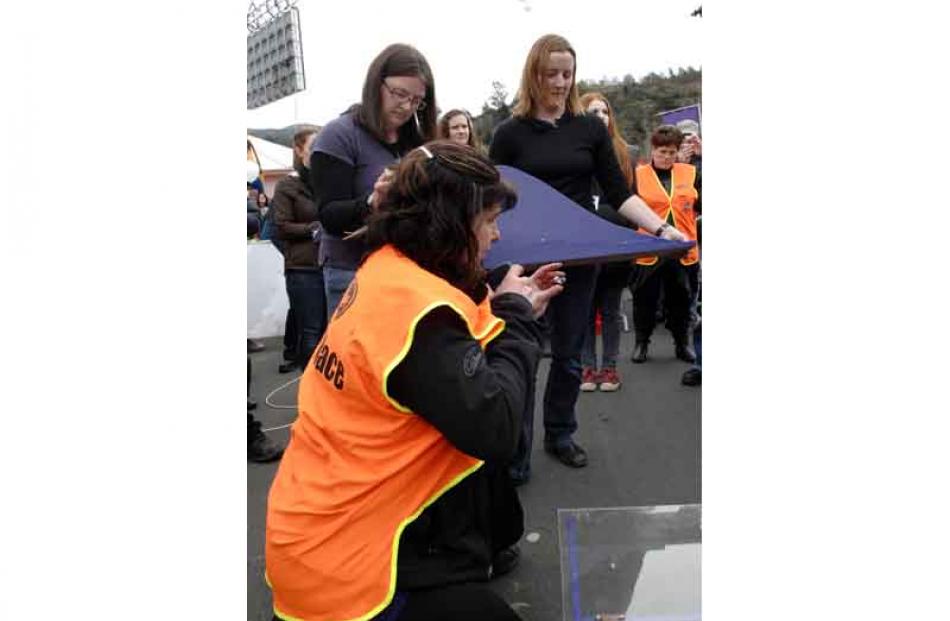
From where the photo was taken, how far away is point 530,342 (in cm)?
132

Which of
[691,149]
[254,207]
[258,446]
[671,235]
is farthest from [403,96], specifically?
[691,149]

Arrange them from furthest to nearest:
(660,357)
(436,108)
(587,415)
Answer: (660,357) < (587,415) < (436,108)

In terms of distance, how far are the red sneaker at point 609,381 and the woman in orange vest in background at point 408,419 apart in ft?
7.56

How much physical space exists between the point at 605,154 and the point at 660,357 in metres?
2.07

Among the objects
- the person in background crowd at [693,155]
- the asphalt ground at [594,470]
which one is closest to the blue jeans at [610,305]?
the asphalt ground at [594,470]

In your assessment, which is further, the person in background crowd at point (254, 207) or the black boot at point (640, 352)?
the black boot at point (640, 352)

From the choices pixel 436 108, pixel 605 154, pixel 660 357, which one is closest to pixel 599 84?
pixel 605 154

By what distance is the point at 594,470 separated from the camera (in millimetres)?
2553

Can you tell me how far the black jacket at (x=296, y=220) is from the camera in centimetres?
350

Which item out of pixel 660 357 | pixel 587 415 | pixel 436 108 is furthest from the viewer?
pixel 660 357

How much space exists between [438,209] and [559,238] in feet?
2.29

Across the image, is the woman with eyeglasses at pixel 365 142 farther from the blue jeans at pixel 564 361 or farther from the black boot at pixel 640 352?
the black boot at pixel 640 352

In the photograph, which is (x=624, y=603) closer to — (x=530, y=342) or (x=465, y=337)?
(x=530, y=342)

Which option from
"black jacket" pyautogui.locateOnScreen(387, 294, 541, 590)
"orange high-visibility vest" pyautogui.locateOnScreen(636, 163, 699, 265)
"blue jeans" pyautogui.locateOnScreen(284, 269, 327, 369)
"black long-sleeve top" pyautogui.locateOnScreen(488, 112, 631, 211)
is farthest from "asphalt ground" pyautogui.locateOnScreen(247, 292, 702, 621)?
"black long-sleeve top" pyautogui.locateOnScreen(488, 112, 631, 211)
